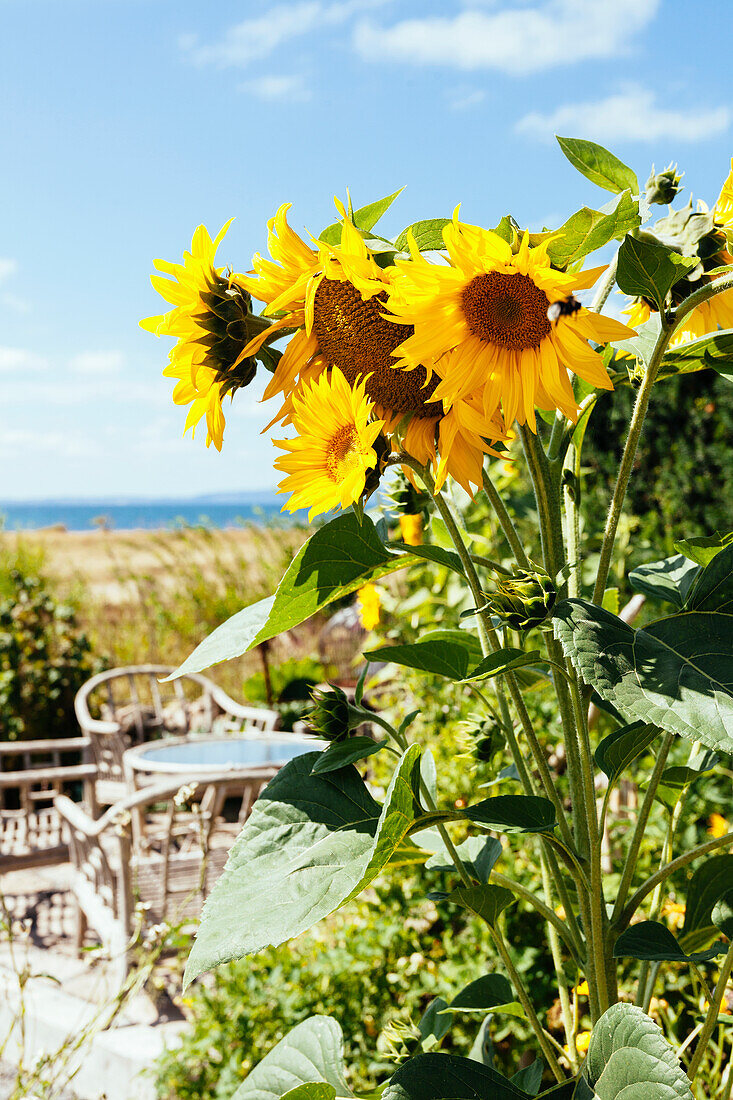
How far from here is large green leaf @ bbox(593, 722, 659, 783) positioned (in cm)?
57

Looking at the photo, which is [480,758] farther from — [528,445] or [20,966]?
[20,966]

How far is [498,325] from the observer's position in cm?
49

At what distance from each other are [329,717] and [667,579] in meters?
0.32

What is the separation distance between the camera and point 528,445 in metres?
0.55

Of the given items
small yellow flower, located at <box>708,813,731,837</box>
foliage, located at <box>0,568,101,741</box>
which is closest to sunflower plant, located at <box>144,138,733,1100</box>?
small yellow flower, located at <box>708,813,731,837</box>

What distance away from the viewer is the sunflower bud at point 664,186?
52 cm

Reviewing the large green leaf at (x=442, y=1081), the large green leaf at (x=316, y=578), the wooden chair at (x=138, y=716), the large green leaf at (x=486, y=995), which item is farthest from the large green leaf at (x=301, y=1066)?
the wooden chair at (x=138, y=716)

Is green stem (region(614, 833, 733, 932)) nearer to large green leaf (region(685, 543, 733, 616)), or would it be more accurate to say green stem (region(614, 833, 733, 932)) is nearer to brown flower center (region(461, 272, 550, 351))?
large green leaf (region(685, 543, 733, 616))

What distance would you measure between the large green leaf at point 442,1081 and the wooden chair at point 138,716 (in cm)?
228

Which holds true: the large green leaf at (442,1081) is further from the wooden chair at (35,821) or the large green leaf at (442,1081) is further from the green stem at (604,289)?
the wooden chair at (35,821)

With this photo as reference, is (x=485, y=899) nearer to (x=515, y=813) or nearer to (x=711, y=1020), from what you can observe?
(x=515, y=813)

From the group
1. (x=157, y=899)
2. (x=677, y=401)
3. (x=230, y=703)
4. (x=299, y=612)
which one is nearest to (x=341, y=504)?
(x=299, y=612)

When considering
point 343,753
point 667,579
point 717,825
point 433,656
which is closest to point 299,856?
point 343,753

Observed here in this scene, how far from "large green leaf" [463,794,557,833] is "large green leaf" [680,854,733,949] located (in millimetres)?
286
